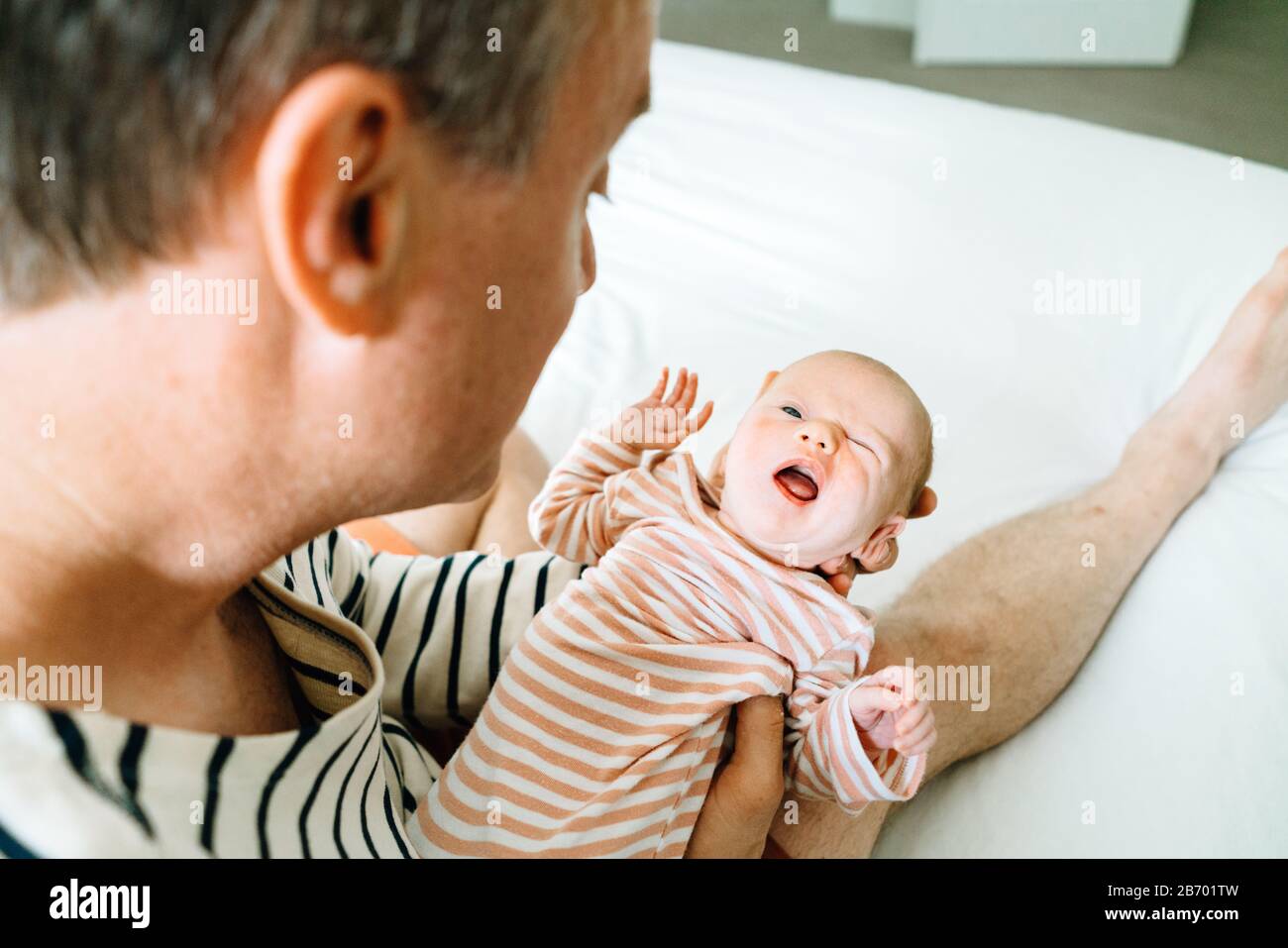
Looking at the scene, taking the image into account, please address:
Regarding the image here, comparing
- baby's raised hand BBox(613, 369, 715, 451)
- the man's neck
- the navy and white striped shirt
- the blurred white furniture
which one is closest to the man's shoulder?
the navy and white striped shirt

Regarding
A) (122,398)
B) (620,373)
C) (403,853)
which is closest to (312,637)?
(403,853)

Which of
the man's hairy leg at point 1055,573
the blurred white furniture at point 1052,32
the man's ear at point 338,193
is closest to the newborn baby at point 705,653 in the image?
the man's hairy leg at point 1055,573

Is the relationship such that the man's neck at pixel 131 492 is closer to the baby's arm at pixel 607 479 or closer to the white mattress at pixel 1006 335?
the baby's arm at pixel 607 479

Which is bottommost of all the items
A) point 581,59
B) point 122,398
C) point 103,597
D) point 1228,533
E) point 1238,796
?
point 1238,796

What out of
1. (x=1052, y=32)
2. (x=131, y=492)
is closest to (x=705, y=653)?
(x=131, y=492)

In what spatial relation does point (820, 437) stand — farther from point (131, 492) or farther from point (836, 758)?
point (131, 492)

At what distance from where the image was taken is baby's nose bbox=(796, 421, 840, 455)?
96 centimetres

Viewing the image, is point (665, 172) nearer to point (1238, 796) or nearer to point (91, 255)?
point (1238, 796)

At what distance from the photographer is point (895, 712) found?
865 mm

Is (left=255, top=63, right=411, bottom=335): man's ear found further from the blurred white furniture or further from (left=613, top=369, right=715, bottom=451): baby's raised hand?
the blurred white furniture

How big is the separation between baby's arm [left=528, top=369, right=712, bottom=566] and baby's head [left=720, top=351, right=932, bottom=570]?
0.08 m

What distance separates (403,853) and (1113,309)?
3.79ft

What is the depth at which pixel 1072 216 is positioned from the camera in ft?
4.96

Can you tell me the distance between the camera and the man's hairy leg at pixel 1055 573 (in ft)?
3.49
